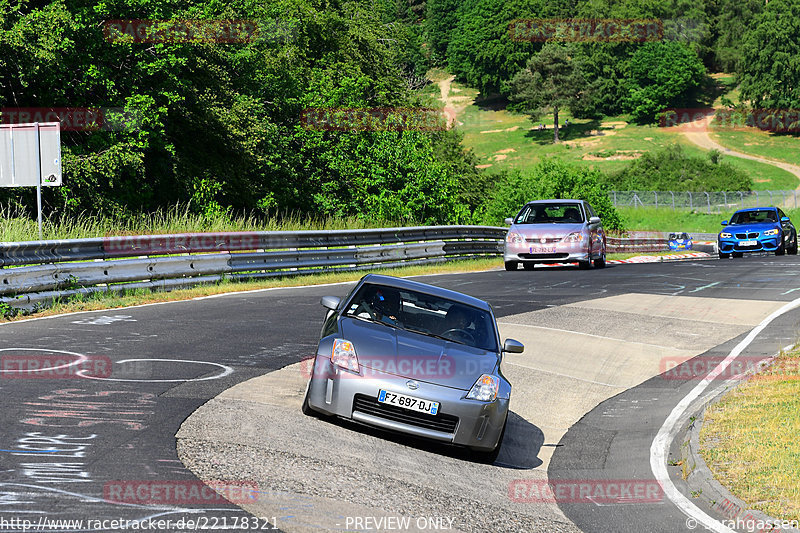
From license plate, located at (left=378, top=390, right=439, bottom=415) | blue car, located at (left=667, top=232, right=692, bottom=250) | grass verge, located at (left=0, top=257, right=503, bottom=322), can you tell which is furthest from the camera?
blue car, located at (left=667, top=232, right=692, bottom=250)

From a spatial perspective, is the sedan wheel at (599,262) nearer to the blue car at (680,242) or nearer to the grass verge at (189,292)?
the grass verge at (189,292)

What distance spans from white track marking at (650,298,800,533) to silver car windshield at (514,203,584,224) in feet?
28.0

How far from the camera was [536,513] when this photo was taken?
272 inches

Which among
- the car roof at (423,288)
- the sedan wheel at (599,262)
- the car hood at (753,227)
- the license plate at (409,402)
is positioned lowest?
the sedan wheel at (599,262)

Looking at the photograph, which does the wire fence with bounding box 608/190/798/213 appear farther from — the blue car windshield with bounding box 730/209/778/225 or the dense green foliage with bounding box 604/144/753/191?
the blue car windshield with bounding box 730/209/778/225

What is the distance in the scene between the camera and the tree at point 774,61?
130000mm

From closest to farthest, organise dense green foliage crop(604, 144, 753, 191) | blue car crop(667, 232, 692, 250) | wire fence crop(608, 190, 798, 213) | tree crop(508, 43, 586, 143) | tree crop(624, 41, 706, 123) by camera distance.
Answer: blue car crop(667, 232, 692, 250) < wire fence crop(608, 190, 798, 213) < dense green foliage crop(604, 144, 753, 191) < tree crop(508, 43, 586, 143) < tree crop(624, 41, 706, 123)

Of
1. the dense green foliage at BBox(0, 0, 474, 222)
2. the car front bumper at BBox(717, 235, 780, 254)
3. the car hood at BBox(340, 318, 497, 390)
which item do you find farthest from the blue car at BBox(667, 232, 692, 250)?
the car hood at BBox(340, 318, 497, 390)

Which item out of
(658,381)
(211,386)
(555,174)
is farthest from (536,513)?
(555,174)

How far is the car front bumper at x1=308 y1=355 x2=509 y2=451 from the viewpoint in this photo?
790 cm

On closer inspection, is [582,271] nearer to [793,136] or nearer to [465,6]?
[793,136]

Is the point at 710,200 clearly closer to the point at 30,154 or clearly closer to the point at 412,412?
the point at 30,154

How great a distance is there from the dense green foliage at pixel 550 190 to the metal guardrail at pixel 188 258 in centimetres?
3094

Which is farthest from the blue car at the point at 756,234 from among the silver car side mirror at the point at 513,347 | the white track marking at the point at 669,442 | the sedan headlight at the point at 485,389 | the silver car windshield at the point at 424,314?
the sedan headlight at the point at 485,389
